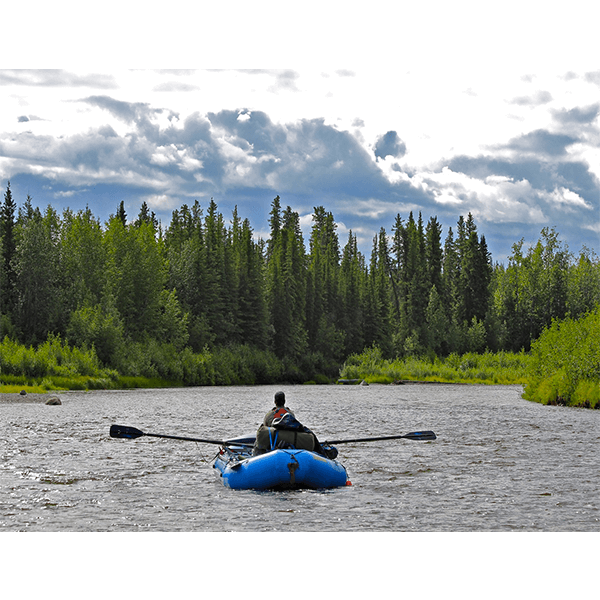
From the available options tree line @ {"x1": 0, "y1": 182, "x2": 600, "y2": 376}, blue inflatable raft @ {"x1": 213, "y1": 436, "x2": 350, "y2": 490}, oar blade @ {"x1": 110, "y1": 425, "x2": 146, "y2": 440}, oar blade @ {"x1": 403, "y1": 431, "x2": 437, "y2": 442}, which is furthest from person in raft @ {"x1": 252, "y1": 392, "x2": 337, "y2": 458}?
tree line @ {"x1": 0, "y1": 182, "x2": 600, "y2": 376}

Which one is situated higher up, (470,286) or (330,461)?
(470,286)

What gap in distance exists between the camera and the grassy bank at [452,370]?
72688 mm

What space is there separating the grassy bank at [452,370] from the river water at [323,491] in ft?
133

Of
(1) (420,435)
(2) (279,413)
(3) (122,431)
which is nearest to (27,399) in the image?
(3) (122,431)

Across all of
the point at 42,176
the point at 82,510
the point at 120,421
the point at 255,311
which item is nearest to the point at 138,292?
the point at 255,311

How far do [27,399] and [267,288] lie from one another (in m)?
51.6

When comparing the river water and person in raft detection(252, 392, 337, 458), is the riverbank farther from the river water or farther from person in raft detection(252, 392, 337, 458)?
person in raft detection(252, 392, 337, 458)

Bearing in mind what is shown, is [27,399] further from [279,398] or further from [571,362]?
[571,362]

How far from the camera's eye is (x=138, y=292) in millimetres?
72125

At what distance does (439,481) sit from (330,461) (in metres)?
2.81

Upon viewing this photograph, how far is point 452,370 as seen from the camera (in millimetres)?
76938

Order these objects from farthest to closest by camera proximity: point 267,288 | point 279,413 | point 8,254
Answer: point 267,288 → point 8,254 → point 279,413

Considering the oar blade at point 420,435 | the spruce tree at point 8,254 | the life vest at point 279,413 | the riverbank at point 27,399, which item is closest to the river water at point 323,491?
the oar blade at point 420,435
